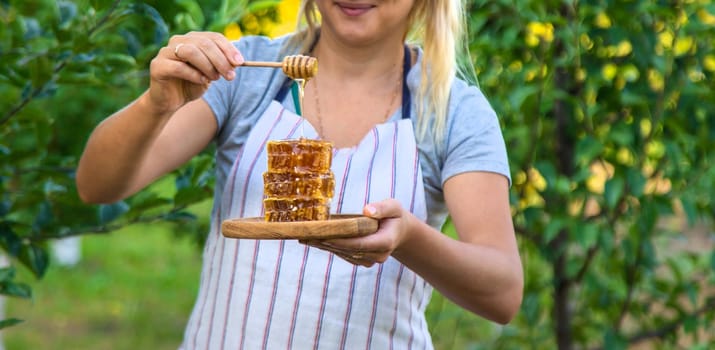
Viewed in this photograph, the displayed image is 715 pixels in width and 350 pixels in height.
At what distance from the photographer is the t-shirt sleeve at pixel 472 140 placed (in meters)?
2.17

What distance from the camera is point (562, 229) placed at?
12.4 feet

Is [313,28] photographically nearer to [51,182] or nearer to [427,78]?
[427,78]

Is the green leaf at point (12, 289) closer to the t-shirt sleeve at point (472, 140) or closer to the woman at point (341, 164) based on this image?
the woman at point (341, 164)

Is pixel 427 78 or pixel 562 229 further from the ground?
pixel 427 78

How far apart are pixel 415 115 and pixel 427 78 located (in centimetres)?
8

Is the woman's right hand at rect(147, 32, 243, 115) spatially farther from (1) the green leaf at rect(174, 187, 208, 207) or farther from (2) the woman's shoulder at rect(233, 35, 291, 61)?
(1) the green leaf at rect(174, 187, 208, 207)

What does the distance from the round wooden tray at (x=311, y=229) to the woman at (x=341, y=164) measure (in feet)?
0.72

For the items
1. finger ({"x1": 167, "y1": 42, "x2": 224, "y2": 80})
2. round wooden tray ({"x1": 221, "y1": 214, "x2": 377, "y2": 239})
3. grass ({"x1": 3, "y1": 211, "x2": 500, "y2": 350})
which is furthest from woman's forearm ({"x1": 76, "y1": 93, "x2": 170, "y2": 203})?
grass ({"x1": 3, "y1": 211, "x2": 500, "y2": 350})

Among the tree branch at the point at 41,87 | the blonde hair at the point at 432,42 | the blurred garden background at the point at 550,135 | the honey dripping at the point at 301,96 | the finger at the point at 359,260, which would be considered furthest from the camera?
the blurred garden background at the point at 550,135

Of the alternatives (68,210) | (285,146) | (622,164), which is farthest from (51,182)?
(622,164)

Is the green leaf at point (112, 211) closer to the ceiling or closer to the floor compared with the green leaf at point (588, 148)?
closer to the floor

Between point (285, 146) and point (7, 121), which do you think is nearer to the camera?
point (285, 146)

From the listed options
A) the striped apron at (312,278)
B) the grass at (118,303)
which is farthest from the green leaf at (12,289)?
the grass at (118,303)

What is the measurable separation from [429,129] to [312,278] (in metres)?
0.37
